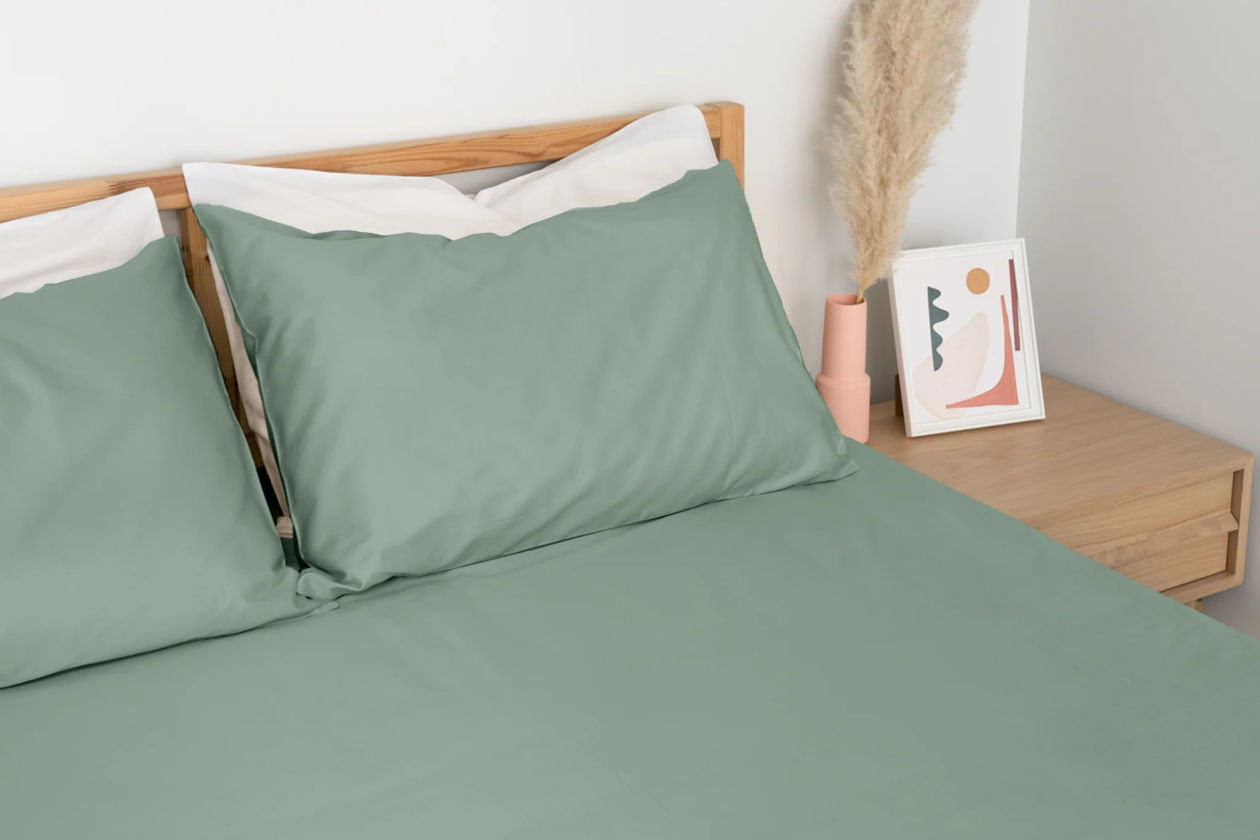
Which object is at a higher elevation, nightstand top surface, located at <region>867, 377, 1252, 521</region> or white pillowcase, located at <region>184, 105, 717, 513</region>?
white pillowcase, located at <region>184, 105, 717, 513</region>

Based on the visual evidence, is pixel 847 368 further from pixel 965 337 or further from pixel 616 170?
pixel 616 170

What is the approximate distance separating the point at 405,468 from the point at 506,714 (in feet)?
1.20

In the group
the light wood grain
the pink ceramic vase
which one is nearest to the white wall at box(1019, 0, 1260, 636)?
the pink ceramic vase

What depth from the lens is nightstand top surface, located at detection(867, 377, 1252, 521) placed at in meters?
2.00

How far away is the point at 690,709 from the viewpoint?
4.21 ft

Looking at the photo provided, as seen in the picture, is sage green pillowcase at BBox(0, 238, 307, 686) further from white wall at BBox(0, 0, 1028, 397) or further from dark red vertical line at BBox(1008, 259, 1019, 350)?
dark red vertical line at BBox(1008, 259, 1019, 350)

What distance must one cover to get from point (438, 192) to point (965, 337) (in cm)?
96

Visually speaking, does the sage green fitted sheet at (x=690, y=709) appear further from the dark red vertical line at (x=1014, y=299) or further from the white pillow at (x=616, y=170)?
the dark red vertical line at (x=1014, y=299)

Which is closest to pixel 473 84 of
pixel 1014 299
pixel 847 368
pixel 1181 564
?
pixel 847 368

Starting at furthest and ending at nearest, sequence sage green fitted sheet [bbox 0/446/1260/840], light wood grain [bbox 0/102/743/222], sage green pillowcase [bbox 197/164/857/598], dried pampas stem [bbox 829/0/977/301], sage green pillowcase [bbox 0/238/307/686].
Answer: dried pampas stem [bbox 829/0/977/301] < light wood grain [bbox 0/102/743/222] < sage green pillowcase [bbox 197/164/857/598] < sage green pillowcase [bbox 0/238/307/686] < sage green fitted sheet [bbox 0/446/1260/840]

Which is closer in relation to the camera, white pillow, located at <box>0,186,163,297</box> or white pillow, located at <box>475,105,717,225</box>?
white pillow, located at <box>0,186,163,297</box>

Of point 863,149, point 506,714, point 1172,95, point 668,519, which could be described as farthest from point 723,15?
point 506,714

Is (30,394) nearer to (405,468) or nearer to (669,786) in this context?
(405,468)

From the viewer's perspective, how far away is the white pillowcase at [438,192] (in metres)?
1.73
